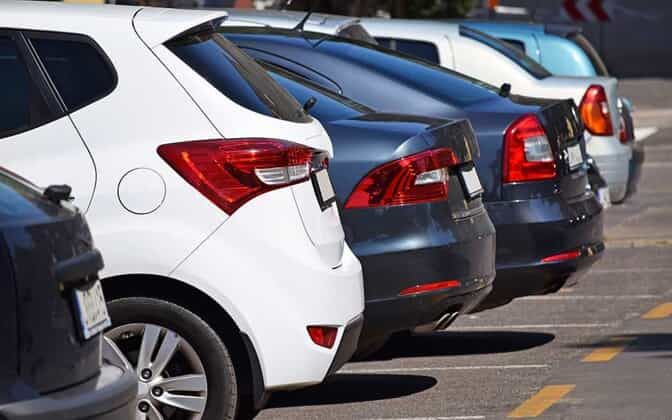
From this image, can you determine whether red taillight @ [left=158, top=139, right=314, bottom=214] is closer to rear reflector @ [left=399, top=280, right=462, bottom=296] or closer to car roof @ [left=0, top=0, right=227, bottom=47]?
car roof @ [left=0, top=0, right=227, bottom=47]

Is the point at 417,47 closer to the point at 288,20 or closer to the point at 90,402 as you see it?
the point at 288,20

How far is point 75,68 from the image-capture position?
7.05 meters

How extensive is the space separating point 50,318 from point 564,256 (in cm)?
492

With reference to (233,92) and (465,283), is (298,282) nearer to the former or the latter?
(233,92)

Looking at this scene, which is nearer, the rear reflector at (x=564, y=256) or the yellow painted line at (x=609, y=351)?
the yellow painted line at (x=609, y=351)

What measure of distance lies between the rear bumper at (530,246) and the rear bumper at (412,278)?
1.28 metres

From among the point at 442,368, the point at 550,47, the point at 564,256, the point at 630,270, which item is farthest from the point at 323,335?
the point at 550,47

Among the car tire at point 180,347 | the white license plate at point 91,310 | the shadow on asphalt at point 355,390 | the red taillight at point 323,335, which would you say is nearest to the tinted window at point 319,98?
the shadow on asphalt at point 355,390

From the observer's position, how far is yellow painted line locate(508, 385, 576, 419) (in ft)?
26.8

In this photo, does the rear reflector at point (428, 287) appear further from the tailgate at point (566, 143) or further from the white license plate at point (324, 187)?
the tailgate at point (566, 143)

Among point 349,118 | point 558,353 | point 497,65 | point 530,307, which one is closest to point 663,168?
point 497,65

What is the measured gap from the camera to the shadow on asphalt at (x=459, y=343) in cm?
1016

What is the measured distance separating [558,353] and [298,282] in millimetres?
3270

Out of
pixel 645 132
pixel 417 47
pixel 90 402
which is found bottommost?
pixel 645 132
